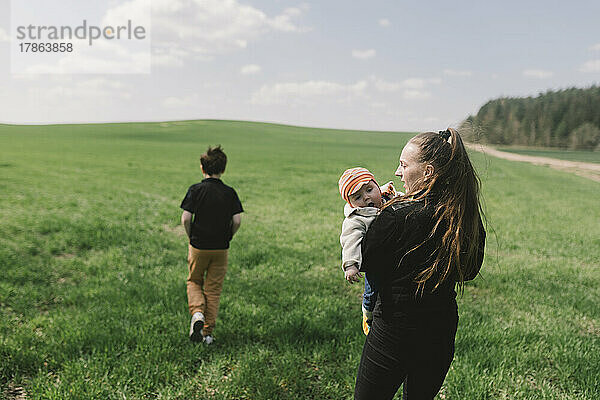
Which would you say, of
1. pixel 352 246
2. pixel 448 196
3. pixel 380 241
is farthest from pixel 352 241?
pixel 448 196

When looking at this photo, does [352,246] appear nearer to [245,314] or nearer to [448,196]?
[448,196]

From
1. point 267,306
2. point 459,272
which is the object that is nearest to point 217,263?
point 267,306

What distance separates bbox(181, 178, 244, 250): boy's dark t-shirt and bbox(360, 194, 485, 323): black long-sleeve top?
303cm

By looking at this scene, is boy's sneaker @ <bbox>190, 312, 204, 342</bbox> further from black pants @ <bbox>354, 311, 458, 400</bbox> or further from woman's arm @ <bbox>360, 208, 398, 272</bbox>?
woman's arm @ <bbox>360, 208, 398, 272</bbox>

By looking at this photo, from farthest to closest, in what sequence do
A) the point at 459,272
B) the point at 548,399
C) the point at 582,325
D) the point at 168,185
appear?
the point at 168,185, the point at 582,325, the point at 548,399, the point at 459,272

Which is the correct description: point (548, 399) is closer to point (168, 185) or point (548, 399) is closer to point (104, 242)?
point (104, 242)

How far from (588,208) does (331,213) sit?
470 inches

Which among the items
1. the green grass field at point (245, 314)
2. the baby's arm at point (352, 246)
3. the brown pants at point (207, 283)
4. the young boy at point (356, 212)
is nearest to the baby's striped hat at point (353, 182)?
the young boy at point (356, 212)

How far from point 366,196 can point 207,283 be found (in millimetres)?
3467

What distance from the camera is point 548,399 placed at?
4191 mm

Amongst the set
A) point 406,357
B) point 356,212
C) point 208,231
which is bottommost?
point 406,357

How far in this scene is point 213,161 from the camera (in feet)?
17.1

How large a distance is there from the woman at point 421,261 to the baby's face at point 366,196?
129 mm

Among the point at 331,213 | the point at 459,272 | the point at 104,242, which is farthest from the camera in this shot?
the point at 331,213
